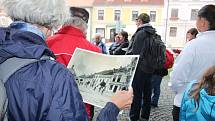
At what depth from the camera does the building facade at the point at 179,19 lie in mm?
45531

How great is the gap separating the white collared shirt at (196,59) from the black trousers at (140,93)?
6.05 ft

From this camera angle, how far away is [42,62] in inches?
49.4

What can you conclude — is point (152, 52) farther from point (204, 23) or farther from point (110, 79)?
point (110, 79)

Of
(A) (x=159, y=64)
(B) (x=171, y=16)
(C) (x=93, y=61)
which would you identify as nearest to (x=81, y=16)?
(C) (x=93, y=61)

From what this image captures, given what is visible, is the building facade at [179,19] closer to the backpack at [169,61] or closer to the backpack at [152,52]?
the backpack at [169,61]

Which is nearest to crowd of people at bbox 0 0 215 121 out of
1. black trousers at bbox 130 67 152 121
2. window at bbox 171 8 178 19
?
black trousers at bbox 130 67 152 121

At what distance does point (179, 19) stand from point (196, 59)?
→ 1796 inches

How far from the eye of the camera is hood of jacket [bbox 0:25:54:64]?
1.24 m

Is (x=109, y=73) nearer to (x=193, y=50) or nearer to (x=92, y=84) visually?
(x=92, y=84)

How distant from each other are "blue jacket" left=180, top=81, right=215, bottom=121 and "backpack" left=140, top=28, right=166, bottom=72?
261cm

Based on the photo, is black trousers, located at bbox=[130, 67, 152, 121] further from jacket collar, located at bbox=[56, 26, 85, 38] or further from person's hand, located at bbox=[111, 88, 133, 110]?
person's hand, located at bbox=[111, 88, 133, 110]

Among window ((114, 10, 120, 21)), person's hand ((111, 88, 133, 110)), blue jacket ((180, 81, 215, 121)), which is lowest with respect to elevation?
blue jacket ((180, 81, 215, 121))

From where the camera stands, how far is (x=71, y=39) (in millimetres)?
2400

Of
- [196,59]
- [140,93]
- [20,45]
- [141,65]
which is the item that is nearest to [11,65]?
[20,45]
